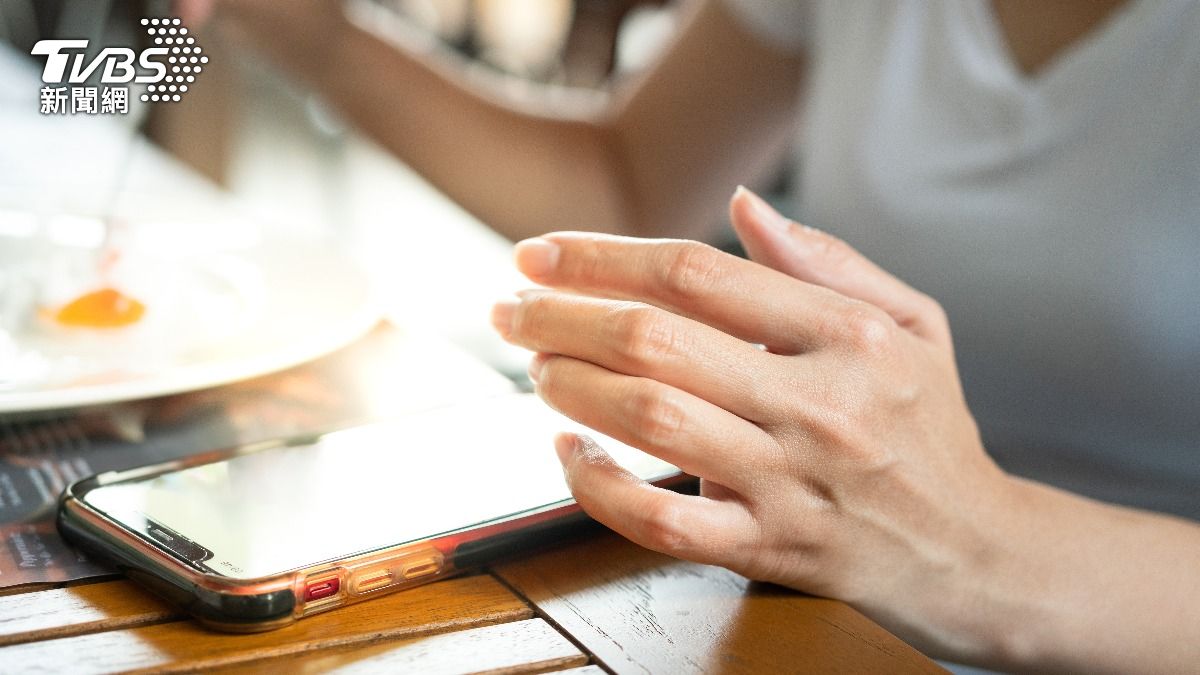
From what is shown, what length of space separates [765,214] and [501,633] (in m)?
0.17

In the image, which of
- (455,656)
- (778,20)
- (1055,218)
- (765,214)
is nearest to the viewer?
(455,656)

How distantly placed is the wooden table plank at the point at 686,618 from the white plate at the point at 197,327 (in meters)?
0.15

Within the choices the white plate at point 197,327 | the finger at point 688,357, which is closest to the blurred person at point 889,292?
the finger at point 688,357

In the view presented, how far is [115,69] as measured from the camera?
43 cm

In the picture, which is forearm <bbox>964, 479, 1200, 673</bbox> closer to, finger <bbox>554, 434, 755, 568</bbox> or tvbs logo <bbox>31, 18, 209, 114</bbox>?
finger <bbox>554, 434, 755, 568</bbox>

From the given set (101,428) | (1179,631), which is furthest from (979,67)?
(101,428)

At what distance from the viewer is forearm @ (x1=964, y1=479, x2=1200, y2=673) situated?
340mm

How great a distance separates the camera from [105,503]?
0.99 ft

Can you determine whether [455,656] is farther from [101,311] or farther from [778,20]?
[778,20]

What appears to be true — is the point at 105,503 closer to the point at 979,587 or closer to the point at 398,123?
the point at 979,587

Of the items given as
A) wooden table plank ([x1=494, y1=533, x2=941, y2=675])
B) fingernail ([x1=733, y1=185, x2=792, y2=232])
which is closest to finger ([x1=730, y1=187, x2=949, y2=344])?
fingernail ([x1=733, y1=185, x2=792, y2=232])

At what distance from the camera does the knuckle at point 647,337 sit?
304 millimetres

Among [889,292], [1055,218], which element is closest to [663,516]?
[889,292]

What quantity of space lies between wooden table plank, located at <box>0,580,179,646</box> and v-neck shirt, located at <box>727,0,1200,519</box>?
0.48 metres
